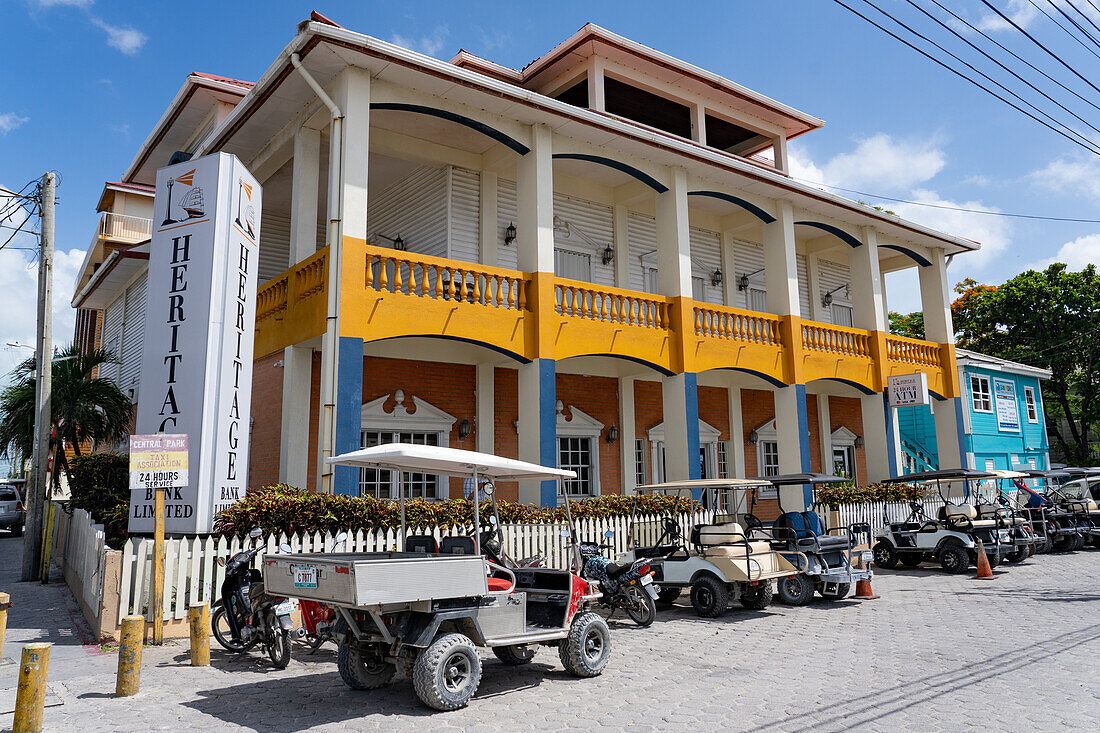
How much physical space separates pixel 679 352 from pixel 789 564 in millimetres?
5532

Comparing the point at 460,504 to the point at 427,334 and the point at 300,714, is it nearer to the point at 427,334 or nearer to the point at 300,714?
the point at 427,334

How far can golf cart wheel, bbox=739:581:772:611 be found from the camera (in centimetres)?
1096

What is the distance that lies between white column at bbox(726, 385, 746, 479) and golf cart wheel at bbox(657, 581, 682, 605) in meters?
8.79

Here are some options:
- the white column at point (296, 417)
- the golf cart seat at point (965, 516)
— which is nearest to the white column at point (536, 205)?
the white column at point (296, 417)

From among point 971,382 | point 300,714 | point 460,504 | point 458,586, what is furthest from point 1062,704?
point 971,382

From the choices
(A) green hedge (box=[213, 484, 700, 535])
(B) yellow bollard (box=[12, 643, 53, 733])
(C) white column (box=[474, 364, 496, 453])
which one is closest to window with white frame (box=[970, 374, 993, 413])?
(C) white column (box=[474, 364, 496, 453])

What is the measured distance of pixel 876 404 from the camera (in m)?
19.7

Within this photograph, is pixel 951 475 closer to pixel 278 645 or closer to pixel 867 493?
pixel 867 493

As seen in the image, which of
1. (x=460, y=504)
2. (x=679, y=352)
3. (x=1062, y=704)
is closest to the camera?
(x=1062, y=704)

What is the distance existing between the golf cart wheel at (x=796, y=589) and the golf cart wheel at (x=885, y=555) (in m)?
4.85

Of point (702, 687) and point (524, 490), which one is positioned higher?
point (524, 490)

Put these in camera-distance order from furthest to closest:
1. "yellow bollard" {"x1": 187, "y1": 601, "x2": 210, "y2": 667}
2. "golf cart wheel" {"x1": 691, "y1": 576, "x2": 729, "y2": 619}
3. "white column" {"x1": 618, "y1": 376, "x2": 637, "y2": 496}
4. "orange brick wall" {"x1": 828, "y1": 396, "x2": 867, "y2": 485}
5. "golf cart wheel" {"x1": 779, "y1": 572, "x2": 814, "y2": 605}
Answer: "orange brick wall" {"x1": 828, "y1": 396, "x2": 867, "y2": 485} < "white column" {"x1": 618, "y1": 376, "x2": 637, "y2": 496} < "golf cart wheel" {"x1": 779, "y1": 572, "x2": 814, "y2": 605} < "golf cart wheel" {"x1": 691, "y1": 576, "x2": 729, "y2": 619} < "yellow bollard" {"x1": 187, "y1": 601, "x2": 210, "y2": 667}

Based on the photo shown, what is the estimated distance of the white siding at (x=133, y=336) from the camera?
775 inches

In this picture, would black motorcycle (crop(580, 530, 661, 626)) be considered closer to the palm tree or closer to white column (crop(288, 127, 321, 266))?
white column (crop(288, 127, 321, 266))
